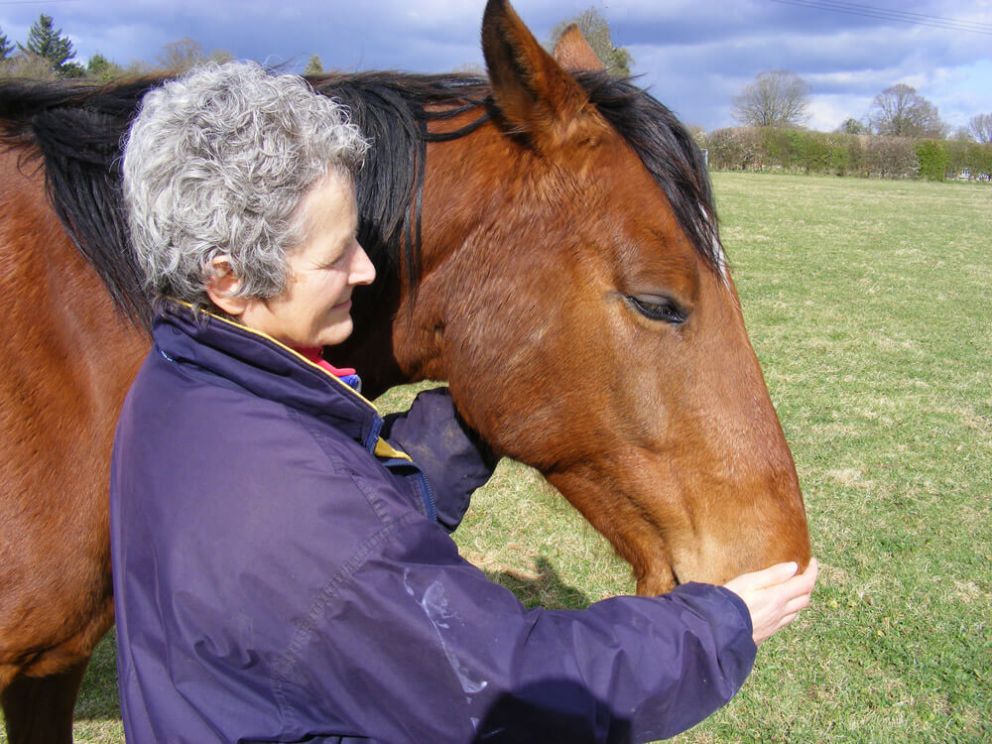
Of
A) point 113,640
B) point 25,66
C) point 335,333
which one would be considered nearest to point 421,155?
point 335,333

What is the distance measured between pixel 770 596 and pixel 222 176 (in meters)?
1.31

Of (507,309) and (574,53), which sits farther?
(574,53)

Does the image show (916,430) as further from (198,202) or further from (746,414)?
(198,202)

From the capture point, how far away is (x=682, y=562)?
Answer: 1816 millimetres

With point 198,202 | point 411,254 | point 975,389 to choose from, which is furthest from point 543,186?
point 975,389

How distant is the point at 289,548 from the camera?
110cm

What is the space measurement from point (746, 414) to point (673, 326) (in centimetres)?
29

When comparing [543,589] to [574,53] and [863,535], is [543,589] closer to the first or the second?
[863,535]

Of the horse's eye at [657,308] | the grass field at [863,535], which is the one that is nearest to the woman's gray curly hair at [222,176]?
the horse's eye at [657,308]

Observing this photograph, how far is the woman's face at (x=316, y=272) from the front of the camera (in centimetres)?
135

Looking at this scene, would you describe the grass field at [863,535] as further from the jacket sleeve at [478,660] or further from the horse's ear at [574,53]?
the horse's ear at [574,53]

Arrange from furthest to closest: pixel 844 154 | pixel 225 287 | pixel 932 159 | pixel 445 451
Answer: pixel 844 154
pixel 932 159
pixel 445 451
pixel 225 287

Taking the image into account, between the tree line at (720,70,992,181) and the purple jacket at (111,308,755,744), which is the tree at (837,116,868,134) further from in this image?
the purple jacket at (111,308,755,744)

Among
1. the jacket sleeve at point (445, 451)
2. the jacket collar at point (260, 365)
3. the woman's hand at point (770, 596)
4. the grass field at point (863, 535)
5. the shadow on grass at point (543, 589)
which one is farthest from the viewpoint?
the shadow on grass at point (543, 589)
